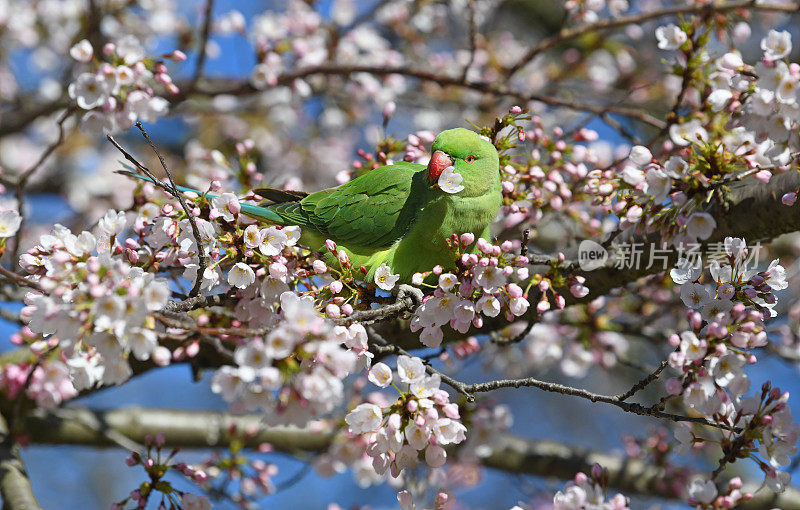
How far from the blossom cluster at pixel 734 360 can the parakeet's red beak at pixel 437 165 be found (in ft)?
2.48

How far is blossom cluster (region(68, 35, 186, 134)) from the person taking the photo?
89.7 inches

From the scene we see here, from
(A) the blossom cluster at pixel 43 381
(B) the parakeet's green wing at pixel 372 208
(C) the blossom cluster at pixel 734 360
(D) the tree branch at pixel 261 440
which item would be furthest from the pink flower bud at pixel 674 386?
(A) the blossom cluster at pixel 43 381

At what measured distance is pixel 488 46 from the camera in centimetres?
510

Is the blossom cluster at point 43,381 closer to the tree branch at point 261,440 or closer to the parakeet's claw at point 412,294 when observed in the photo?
the tree branch at point 261,440

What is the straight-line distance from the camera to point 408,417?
165cm

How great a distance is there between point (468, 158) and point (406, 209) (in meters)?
0.28

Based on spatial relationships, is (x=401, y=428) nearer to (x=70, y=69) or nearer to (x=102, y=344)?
(x=102, y=344)

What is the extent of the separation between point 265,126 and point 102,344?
209 inches

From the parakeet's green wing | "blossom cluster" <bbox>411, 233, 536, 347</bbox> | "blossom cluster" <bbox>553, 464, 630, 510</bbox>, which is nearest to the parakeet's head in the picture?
the parakeet's green wing

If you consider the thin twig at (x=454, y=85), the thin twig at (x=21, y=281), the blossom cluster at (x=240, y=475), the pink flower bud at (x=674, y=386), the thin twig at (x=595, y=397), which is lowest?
the blossom cluster at (x=240, y=475)

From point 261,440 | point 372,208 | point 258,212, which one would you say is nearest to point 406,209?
point 372,208

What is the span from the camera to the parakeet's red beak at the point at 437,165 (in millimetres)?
2098

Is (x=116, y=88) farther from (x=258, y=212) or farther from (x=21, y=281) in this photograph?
(x=21, y=281)

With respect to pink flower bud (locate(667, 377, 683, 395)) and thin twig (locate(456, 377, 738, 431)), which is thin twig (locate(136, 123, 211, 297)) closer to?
thin twig (locate(456, 377, 738, 431))
